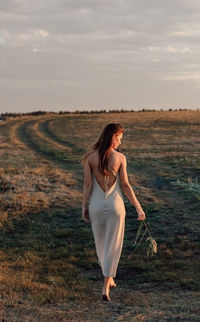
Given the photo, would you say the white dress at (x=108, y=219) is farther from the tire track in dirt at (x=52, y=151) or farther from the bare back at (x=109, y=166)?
the tire track in dirt at (x=52, y=151)

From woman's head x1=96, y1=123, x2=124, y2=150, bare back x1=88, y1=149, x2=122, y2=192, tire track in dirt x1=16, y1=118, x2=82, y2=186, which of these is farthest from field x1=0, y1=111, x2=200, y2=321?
woman's head x1=96, y1=123, x2=124, y2=150

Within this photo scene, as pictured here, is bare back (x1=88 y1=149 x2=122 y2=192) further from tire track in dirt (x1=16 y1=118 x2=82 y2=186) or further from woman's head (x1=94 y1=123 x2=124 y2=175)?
tire track in dirt (x1=16 y1=118 x2=82 y2=186)

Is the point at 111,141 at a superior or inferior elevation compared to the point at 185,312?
superior

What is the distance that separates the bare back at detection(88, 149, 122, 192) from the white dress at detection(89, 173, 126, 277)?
0.18ft

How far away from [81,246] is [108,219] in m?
3.58

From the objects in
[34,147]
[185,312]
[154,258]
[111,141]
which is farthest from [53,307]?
[34,147]

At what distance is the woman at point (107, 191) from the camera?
550 centimetres

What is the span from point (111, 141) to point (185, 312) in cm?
250

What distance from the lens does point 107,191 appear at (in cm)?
558

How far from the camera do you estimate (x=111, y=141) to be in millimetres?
5449

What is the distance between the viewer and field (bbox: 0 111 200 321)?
5.43 m

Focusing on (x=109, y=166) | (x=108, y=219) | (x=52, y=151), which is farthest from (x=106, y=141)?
(x=52, y=151)

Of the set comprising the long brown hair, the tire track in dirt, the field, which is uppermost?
the long brown hair

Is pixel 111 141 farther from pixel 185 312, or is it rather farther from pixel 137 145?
pixel 137 145
